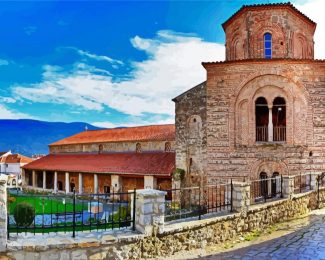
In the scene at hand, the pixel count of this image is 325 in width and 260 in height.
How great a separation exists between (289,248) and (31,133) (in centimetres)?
14394

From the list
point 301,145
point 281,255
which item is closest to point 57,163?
point 301,145

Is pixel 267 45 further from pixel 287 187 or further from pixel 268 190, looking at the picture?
pixel 287 187

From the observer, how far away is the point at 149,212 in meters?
6.75

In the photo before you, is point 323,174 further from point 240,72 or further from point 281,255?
point 281,255

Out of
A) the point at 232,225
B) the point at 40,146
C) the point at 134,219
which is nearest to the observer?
the point at 134,219

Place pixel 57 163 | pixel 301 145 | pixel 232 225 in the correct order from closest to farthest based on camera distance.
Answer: pixel 232 225 → pixel 301 145 → pixel 57 163

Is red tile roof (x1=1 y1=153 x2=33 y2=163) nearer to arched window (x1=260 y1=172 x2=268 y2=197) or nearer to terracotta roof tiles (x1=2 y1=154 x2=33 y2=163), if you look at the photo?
terracotta roof tiles (x1=2 y1=154 x2=33 y2=163)

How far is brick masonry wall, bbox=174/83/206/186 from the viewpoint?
18.2m

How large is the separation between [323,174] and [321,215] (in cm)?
393

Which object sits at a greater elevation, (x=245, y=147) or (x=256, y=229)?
(x=245, y=147)

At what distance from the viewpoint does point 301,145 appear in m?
16.2

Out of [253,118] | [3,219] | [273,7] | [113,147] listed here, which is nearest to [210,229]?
[3,219]

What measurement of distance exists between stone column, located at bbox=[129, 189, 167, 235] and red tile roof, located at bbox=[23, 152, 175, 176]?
1420cm

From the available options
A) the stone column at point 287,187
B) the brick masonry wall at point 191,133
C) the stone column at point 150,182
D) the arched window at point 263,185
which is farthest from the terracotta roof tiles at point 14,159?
the stone column at point 287,187
